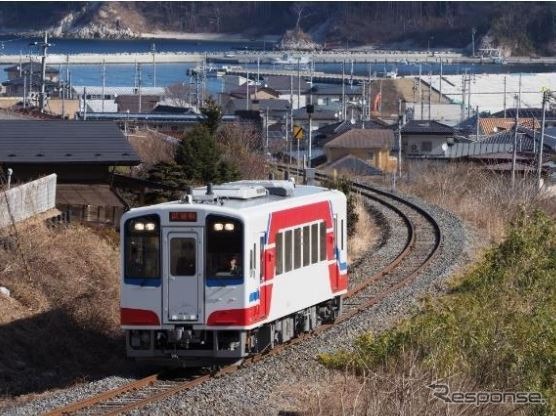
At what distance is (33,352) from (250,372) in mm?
2222

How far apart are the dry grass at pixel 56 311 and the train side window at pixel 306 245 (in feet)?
6.29

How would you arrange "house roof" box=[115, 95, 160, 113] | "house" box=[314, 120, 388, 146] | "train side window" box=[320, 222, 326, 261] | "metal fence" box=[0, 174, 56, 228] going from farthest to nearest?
"house roof" box=[115, 95, 160, 113]
"house" box=[314, 120, 388, 146]
"metal fence" box=[0, 174, 56, 228]
"train side window" box=[320, 222, 326, 261]

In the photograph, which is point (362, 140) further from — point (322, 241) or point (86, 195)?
point (322, 241)

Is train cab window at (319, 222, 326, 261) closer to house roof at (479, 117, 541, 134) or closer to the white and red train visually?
the white and red train

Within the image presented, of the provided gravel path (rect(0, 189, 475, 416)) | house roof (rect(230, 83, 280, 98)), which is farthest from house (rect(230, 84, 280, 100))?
gravel path (rect(0, 189, 475, 416))

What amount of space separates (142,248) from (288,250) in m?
1.46

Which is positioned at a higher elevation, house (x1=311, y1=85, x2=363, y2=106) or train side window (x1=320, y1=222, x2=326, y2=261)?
train side window (x1=320, y1=222, x2=326, y2=261)

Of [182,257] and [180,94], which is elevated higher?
[182,257]

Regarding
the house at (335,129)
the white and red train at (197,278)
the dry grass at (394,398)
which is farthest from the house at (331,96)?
the dry grass at (394,398)

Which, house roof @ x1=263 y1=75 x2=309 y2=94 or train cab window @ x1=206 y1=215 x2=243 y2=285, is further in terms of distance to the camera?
house roof @ x1=263 y1=75 x2=309 y2=94

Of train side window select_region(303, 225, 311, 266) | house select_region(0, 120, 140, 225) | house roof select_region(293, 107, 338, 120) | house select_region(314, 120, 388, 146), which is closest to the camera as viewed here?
train side window select_region(303, 225, 311, 266)

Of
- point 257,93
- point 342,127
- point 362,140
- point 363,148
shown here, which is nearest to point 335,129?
point 342,127

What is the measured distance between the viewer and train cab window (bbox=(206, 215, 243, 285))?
10.3 m

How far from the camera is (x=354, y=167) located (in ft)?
124
